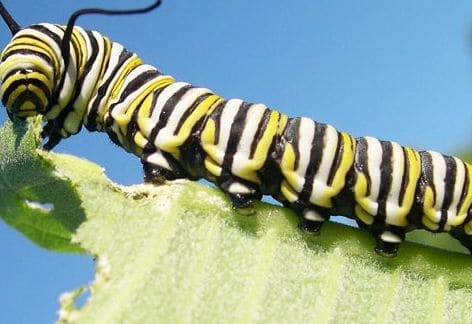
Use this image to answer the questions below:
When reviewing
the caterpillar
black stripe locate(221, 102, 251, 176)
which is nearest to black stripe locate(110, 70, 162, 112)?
the caterpillar

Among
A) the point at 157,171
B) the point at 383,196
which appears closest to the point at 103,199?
the point at 157,171

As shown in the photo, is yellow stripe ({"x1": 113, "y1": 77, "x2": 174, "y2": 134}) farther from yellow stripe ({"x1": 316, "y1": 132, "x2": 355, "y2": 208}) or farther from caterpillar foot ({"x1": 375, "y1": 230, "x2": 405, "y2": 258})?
caterpillar foot ({"x1": 375, "y1": 230, "x2": 405, "y2": 258})

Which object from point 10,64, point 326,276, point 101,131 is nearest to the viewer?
point 326,276

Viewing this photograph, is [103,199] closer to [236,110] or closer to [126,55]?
[236,110]

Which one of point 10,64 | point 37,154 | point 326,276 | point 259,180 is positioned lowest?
point 326,276

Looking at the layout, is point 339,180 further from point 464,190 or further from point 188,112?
point 188,112

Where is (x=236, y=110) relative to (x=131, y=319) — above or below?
above

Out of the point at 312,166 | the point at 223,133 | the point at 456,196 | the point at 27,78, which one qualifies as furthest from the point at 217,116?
the point at 456,196
